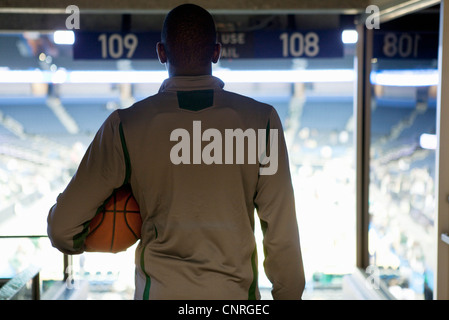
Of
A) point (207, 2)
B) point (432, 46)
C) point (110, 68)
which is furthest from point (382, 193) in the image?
point (110, 68)

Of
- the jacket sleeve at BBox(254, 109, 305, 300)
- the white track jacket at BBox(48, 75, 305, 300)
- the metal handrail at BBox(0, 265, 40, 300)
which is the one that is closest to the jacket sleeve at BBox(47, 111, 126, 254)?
the white track jacket at BBox(48, 75, 305, 300)

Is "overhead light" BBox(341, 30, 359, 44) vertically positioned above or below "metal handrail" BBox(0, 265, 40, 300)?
above

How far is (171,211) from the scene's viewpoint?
1.21 m

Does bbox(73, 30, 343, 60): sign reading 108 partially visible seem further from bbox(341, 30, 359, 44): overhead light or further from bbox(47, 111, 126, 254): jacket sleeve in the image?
bbox(47, 111, 126, 254): jacket sleeve

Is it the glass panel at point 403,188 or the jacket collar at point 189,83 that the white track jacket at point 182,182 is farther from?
the glass panel at point 403,188

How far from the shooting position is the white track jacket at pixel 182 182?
1205 mm

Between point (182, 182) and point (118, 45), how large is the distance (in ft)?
10.1

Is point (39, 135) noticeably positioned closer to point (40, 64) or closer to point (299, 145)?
point (40, 64)

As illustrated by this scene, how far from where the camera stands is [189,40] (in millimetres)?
1238

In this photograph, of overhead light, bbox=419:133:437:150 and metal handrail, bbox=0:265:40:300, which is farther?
overhead light, bbox=419:133:437:150

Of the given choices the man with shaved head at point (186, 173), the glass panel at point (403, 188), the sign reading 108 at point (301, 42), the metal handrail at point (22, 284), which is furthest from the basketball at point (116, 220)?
the sign reading 108 at point (301, 42)

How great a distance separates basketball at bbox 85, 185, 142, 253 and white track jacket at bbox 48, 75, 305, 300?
0.04 metres

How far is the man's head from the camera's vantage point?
4.05 ft

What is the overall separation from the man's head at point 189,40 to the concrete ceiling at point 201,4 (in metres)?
2.09
